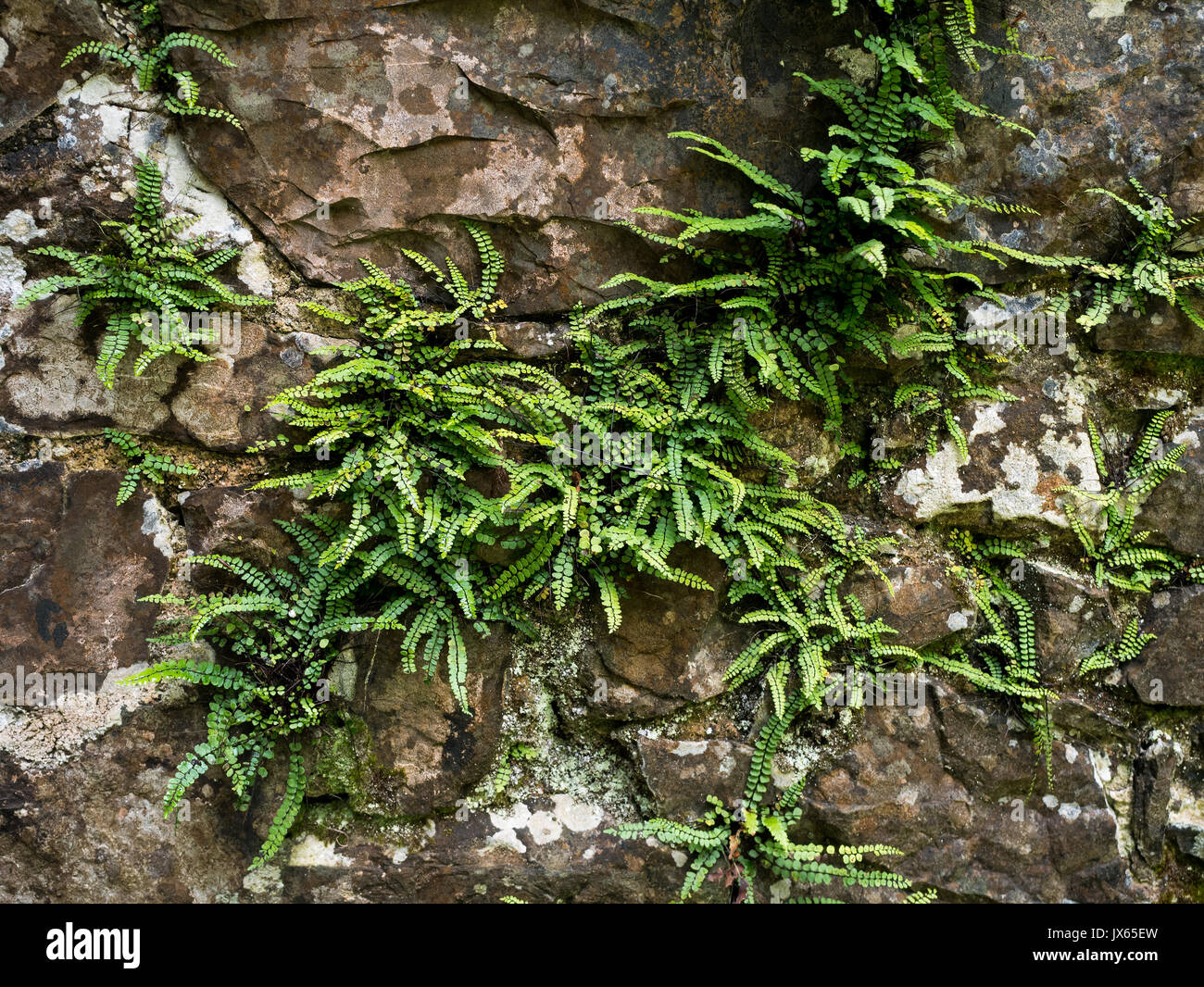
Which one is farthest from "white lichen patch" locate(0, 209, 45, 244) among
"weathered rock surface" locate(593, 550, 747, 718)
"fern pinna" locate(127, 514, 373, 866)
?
"weathered rock surface" locate(593, 550, 747, 718)

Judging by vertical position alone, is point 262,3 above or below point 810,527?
above

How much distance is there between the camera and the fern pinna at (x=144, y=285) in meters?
4.11

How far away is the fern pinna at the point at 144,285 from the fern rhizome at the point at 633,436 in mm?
17

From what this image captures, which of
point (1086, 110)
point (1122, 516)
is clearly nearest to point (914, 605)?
point (1122, 516)

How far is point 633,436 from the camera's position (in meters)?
4.44

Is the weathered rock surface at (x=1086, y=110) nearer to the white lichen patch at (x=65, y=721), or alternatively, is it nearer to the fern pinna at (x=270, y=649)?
the fern pinna at (x=270, y=649)

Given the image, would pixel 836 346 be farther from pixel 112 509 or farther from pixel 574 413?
pixel 112 509

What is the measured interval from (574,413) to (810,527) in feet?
5.39

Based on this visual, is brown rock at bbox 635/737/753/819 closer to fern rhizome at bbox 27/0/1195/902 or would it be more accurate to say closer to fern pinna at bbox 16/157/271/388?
fern rhizome at bbox 27/0/1195/902

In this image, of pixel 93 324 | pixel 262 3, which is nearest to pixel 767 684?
pixel 93 324

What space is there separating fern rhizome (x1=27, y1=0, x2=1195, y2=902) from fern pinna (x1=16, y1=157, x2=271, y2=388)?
0.02 m

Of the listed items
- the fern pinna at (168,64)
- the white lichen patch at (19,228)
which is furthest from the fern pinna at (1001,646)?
the white lichen patch at (19,228)

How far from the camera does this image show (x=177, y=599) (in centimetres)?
423
